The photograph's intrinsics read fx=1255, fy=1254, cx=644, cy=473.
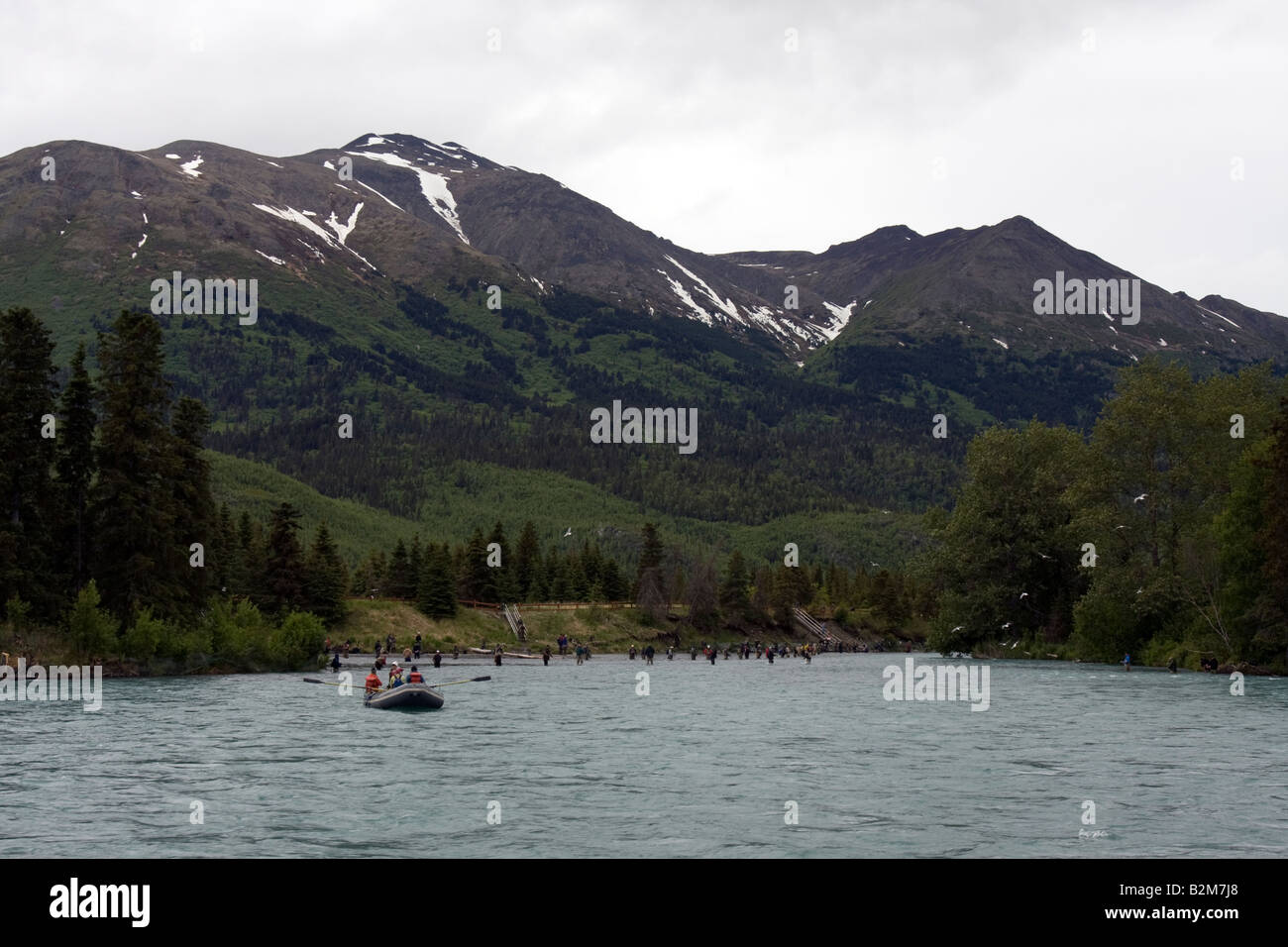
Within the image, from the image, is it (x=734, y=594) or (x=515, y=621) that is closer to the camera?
(x=515, y=621)

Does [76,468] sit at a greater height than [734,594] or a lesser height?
greater

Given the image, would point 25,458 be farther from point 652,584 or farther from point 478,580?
point 652,584

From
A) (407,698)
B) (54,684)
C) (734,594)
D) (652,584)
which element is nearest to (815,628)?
(734,594)

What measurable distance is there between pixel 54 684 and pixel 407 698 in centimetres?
2349

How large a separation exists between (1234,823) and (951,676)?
65052 millimetres

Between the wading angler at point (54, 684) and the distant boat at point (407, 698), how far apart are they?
1273 cm

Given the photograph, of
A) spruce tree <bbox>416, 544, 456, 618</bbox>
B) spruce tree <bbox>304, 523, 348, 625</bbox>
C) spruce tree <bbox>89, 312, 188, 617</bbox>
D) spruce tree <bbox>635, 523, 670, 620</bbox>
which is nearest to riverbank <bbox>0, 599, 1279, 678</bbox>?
spruce tree <bbox>416, 544, 456, 618</bbox>

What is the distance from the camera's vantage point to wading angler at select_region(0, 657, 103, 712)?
6172cm

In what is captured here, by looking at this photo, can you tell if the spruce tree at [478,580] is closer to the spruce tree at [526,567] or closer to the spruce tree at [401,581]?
the spruce tree at [526,567]

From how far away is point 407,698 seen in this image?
201 ft

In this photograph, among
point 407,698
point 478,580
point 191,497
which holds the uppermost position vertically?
point 191,497

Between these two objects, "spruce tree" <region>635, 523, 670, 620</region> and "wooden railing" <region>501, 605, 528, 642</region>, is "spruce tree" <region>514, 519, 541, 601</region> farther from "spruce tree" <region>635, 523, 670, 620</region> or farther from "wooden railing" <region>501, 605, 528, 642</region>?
"spruce tree" <region>635, 523, 670, 620</region>
